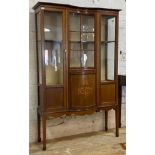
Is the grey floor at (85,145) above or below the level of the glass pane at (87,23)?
below

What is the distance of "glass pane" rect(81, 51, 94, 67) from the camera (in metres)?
3.14

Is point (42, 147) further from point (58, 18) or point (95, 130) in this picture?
point (58, 18)

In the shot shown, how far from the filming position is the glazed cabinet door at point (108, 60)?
10.7ft

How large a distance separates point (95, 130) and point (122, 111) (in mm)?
631

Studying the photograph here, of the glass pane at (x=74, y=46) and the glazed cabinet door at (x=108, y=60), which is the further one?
the glazed cabinet door at (x=108, y=60)

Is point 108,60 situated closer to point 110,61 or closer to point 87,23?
point 110,61

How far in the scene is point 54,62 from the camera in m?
3.01

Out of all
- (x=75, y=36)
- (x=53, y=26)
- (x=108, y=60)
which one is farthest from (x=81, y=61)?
(x=53, y=26)

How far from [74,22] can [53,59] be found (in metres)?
0.58

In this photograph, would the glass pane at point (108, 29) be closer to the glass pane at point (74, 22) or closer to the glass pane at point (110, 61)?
the glass pane at point (110, 61)

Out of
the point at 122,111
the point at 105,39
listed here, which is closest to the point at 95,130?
the point at 122,111

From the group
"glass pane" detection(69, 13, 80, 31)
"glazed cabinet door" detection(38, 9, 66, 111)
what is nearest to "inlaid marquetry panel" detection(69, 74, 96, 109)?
"glazed cabinet door" detection(38, 9, 66, 111)

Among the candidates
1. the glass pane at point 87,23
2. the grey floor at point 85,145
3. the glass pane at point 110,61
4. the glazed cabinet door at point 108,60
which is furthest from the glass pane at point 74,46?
the grey floor at point 85,145

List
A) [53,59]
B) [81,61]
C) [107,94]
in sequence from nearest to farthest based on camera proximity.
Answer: [53,59] → [81,61] → [107,94]
